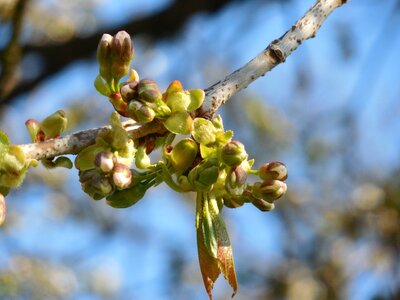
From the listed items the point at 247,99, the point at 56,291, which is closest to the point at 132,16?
the point at 56,291

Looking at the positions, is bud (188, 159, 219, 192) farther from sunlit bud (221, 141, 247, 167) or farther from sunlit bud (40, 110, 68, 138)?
sunlit bud (40, 110, 68, 138)

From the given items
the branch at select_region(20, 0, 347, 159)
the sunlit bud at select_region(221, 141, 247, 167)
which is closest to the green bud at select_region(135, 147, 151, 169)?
the branch at select_region(20, 0, 347, 159)

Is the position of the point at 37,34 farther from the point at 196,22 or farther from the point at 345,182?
the point at 345,182

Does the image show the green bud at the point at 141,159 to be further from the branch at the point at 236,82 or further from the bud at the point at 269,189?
the bud at the point at 269,189

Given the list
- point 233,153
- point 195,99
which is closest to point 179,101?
point 195,99

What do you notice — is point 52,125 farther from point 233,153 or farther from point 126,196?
point 233,153

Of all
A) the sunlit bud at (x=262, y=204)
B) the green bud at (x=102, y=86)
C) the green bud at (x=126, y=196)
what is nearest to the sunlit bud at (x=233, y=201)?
the sunlit bud at (x=262, y=204)
